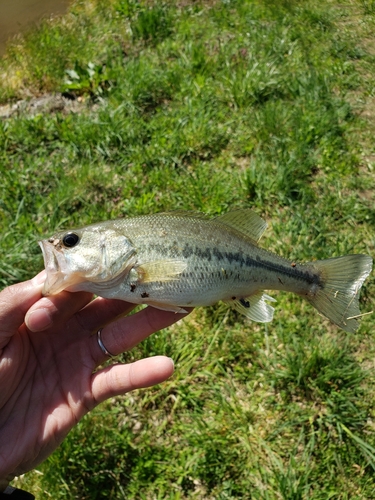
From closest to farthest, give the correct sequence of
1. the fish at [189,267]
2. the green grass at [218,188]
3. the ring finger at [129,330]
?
the fish at [189,267] < the ring finger at [129,330] < the green grass at [218,188]

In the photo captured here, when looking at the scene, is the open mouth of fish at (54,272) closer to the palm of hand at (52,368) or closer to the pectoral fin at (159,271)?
the palm of hand at (52,368)

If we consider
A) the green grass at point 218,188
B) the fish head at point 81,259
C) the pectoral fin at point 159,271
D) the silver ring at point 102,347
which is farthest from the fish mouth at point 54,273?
the green grass at point 218,188

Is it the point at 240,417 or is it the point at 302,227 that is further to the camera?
the point at 302,227

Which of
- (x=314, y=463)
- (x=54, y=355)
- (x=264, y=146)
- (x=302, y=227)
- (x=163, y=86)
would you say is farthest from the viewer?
(x=163, y=86)

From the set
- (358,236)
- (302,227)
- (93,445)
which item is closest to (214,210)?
(302,227)

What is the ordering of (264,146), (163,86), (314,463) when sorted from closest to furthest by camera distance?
1. (314,463)
2. (264,146)
3. (163,86)

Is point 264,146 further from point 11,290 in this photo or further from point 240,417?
point 11,290
